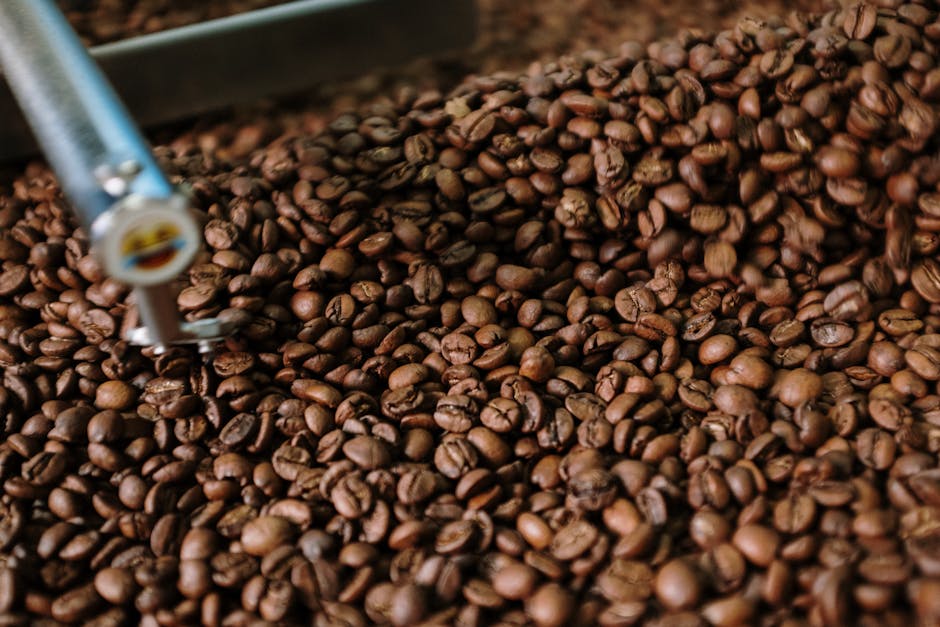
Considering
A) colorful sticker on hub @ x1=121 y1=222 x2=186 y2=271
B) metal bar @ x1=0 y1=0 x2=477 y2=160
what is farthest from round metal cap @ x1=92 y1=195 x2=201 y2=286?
metal bar @ x1=0 y1=0 x2=477 y2=160

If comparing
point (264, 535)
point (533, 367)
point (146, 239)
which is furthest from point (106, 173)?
point (533, 367)

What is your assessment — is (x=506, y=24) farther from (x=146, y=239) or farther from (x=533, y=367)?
(x=146, y=239)

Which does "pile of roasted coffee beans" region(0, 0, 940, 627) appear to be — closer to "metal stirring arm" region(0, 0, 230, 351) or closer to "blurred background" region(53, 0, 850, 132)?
"metal stirring arm" region(0, 0, 230, 351)

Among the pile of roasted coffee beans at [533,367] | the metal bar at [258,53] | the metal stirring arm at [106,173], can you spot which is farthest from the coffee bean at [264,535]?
the metal bar at [258,53]

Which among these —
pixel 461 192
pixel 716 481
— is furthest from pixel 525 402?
pixel 461 192

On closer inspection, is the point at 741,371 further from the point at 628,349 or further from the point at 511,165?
the point at 511,165

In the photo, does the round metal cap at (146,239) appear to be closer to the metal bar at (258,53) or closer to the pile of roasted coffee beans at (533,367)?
the pile of roasted coffee beans at (533,367)
